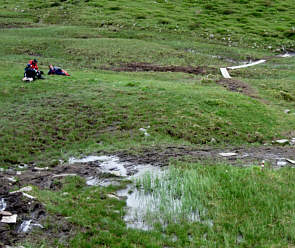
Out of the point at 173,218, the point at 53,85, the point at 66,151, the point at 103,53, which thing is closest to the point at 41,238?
the point at 173,218

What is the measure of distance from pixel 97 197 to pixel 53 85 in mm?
14417

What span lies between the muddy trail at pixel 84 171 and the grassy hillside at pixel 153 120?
0.20 m

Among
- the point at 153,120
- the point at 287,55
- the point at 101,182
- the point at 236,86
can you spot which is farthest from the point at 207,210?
the point at 287,55

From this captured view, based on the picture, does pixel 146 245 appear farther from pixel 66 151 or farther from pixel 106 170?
pixel 66 151

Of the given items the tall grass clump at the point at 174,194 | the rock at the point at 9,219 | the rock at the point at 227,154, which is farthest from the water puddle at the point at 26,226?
the rock at the point at 227,154

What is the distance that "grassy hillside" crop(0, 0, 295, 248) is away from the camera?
8.08 m

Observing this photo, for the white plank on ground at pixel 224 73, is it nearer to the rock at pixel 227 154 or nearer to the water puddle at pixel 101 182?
the rock at pixel 227 154

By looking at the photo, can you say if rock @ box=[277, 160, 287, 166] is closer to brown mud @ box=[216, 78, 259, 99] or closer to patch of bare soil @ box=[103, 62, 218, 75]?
brown mud @ box=[216, 78, 259, 99]

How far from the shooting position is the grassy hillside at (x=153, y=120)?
8078 mm

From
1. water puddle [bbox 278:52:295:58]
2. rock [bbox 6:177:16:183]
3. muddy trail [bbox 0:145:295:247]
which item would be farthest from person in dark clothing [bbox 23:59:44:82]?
water puddle [bbox 278:52:295:58]

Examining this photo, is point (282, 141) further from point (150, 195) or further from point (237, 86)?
point (237, 86)

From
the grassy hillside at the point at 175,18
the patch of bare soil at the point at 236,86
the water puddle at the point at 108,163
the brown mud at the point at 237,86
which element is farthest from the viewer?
the grassy hillside at the point at 175,18

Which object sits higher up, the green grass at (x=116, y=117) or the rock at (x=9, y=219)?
the rock at (x=9, y=219)

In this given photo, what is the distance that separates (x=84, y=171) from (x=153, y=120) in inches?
252
